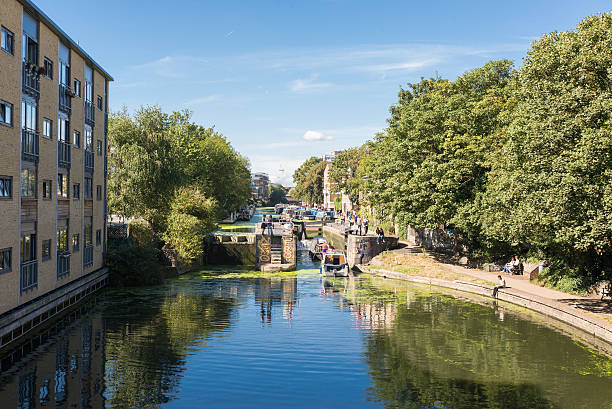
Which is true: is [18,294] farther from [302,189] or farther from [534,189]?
[302,189]

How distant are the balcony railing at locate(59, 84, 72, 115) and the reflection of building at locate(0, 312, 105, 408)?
13967mm

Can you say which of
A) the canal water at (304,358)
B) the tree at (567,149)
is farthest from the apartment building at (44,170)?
the tree at (567,149)

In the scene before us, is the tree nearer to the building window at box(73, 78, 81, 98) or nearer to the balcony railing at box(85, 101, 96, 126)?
the building window at box(73, 78, 81, 98)

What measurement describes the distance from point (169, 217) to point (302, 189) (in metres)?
133

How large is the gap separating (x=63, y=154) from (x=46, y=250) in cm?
671

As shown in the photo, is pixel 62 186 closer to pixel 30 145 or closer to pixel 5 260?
pixel 30 145

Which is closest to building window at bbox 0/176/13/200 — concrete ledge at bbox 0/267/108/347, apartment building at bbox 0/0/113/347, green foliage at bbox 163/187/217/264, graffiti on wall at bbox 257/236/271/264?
apartment building at bbox 0/0/113/347

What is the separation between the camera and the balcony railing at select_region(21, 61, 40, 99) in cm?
2675

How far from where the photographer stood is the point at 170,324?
30094mm

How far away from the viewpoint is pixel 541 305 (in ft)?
106

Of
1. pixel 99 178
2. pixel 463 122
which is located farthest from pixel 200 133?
pixel 463 122

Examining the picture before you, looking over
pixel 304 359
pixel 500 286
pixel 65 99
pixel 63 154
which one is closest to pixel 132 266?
pixel 63 154

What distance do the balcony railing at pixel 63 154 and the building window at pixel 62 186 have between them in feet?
2.26

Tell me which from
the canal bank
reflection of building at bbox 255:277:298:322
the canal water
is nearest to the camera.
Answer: the canal water
